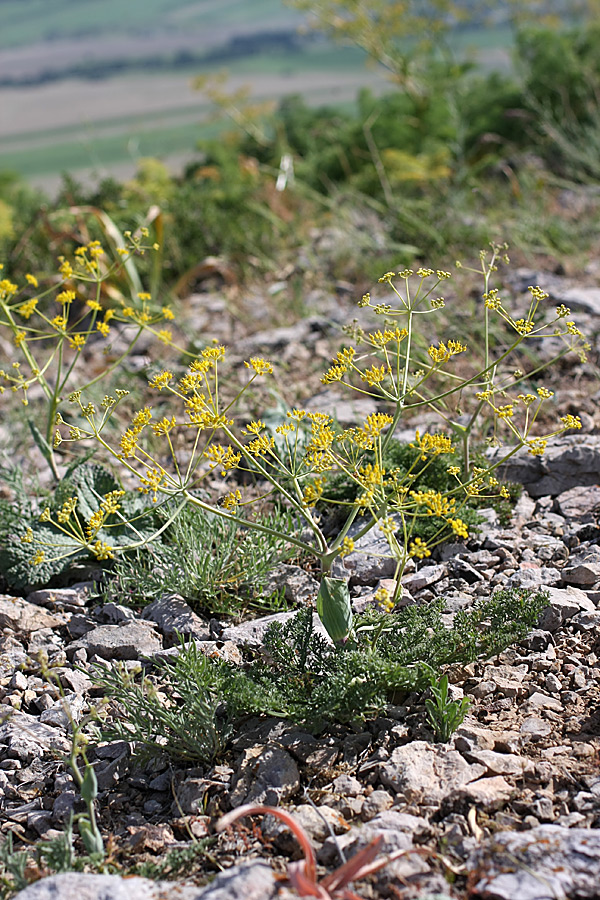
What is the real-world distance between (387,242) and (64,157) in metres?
12.0

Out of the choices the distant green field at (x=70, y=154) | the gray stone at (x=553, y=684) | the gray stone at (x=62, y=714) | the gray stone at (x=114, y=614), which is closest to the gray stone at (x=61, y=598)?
the gray stone at (x=114, y=614)

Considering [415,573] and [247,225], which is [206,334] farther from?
[415,573]

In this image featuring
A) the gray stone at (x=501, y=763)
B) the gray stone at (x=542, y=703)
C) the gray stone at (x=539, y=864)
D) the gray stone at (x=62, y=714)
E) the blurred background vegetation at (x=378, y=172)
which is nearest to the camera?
the gray stone at (x=539, y=864)

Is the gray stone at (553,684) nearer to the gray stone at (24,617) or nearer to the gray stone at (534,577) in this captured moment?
the gray stone at (534,577)

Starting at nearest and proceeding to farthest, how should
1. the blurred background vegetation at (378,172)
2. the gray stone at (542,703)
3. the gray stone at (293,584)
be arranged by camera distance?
the gray stone at (542,703), the gray stone at (293,584), the blurred background vegetation at (378,172)

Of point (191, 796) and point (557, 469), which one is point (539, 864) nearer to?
point (191, 796)

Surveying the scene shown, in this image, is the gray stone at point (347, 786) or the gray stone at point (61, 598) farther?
the gray stone at point (61, 598)

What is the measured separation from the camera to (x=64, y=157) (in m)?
15.5

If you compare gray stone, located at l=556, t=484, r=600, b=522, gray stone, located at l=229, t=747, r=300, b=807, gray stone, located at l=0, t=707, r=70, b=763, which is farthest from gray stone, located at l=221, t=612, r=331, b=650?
gray stone, located at l=556, t=484, r=600, b=522

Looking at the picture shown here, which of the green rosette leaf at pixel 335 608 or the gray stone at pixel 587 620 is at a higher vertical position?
the green rosette leaf at pixel 335 608

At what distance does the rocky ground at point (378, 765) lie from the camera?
1.71 meters

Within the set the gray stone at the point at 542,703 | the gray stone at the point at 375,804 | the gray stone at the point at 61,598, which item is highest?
the gray stone at the point at 375,804

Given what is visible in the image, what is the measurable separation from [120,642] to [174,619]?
0.64 feet

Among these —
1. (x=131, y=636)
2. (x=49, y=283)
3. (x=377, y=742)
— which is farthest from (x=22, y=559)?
(x=49, y=283)
